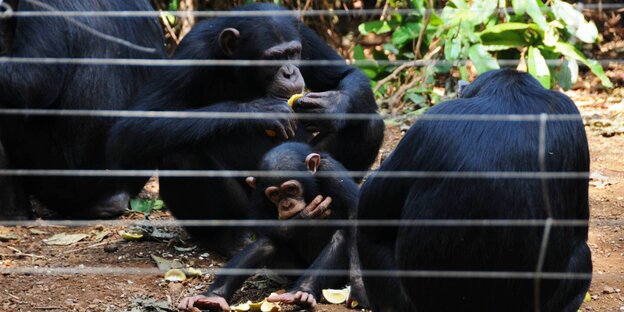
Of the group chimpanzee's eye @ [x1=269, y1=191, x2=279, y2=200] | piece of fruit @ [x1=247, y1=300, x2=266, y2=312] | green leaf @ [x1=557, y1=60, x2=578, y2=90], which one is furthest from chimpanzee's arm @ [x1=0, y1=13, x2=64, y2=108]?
green leaf @ [x1=557, y1=60, x2=578, y2=90]

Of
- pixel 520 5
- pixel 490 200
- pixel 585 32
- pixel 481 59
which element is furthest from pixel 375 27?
pixel 490 200

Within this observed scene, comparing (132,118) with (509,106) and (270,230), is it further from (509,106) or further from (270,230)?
(509,106)

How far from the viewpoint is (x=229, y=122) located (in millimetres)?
6543

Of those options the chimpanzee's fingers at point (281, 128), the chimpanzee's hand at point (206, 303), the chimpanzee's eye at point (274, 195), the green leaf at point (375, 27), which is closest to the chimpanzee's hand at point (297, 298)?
the chimpanzee's hand at point (206, 303)

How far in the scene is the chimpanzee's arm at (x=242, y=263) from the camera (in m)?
5.81

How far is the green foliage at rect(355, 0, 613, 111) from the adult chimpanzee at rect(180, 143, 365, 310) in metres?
2.78

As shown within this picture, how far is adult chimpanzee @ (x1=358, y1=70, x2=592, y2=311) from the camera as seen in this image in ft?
14.6

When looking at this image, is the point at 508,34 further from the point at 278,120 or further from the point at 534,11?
the point at 278,120

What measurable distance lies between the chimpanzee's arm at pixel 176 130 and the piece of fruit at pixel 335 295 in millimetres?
1105

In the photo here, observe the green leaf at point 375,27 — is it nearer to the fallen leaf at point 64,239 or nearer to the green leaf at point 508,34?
the green leaf at point 508,34

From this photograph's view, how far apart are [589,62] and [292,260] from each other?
4172 mm

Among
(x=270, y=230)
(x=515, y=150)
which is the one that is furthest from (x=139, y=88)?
(x=515, y=150)

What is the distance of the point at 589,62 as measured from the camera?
29.8ft

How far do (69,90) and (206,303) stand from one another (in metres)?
2.52
